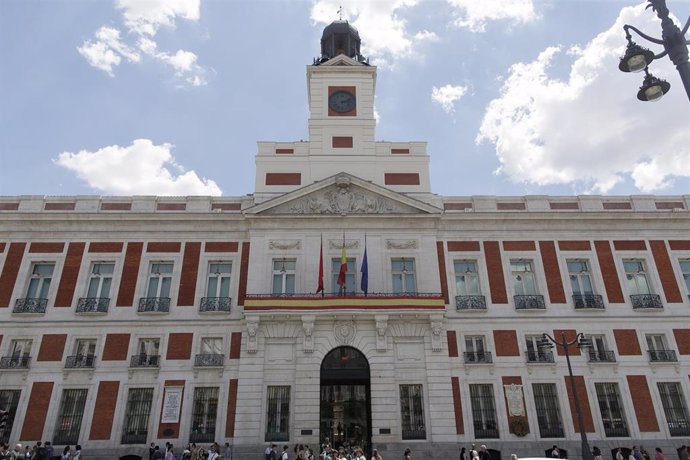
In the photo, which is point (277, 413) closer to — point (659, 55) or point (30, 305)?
point (30, 305)

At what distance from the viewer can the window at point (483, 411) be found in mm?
22188

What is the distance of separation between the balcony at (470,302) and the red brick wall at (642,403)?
305 inches

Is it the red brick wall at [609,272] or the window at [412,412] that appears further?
the red brick wall at [609,272]

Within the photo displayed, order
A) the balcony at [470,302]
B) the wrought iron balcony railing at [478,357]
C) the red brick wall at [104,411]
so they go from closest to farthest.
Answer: the red brick wall at [104,411], the wrought iron balcony railing at [478,357], the balcony at [470,302]

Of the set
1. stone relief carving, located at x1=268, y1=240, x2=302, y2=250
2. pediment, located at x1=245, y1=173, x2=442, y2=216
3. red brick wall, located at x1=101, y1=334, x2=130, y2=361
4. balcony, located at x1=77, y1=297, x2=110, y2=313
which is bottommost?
red brick wall, located at x1=101, y1=334, x2=130, y2=361

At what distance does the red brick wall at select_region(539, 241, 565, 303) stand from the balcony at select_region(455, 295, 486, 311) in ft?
12.3

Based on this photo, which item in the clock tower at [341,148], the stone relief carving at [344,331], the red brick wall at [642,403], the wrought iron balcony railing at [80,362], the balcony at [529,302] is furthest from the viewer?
the clock tower at [341,148]

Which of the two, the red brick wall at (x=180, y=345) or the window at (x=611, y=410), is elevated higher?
the red brick wall at (x=180, y=345)

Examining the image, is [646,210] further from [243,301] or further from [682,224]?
[243,301]

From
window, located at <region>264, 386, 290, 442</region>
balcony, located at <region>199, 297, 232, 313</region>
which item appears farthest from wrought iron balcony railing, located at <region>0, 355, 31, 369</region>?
window, located at <region>264, 386, 290, 442</region>

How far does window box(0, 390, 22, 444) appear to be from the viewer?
21375 millimetres

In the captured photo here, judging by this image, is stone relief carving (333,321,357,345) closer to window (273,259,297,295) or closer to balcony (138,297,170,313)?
window (273,259,297,295)

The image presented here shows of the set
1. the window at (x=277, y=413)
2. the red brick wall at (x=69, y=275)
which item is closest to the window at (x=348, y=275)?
the window at (x=277, y=413)

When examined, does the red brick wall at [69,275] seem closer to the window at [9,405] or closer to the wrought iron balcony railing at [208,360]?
the window at [9,405]
